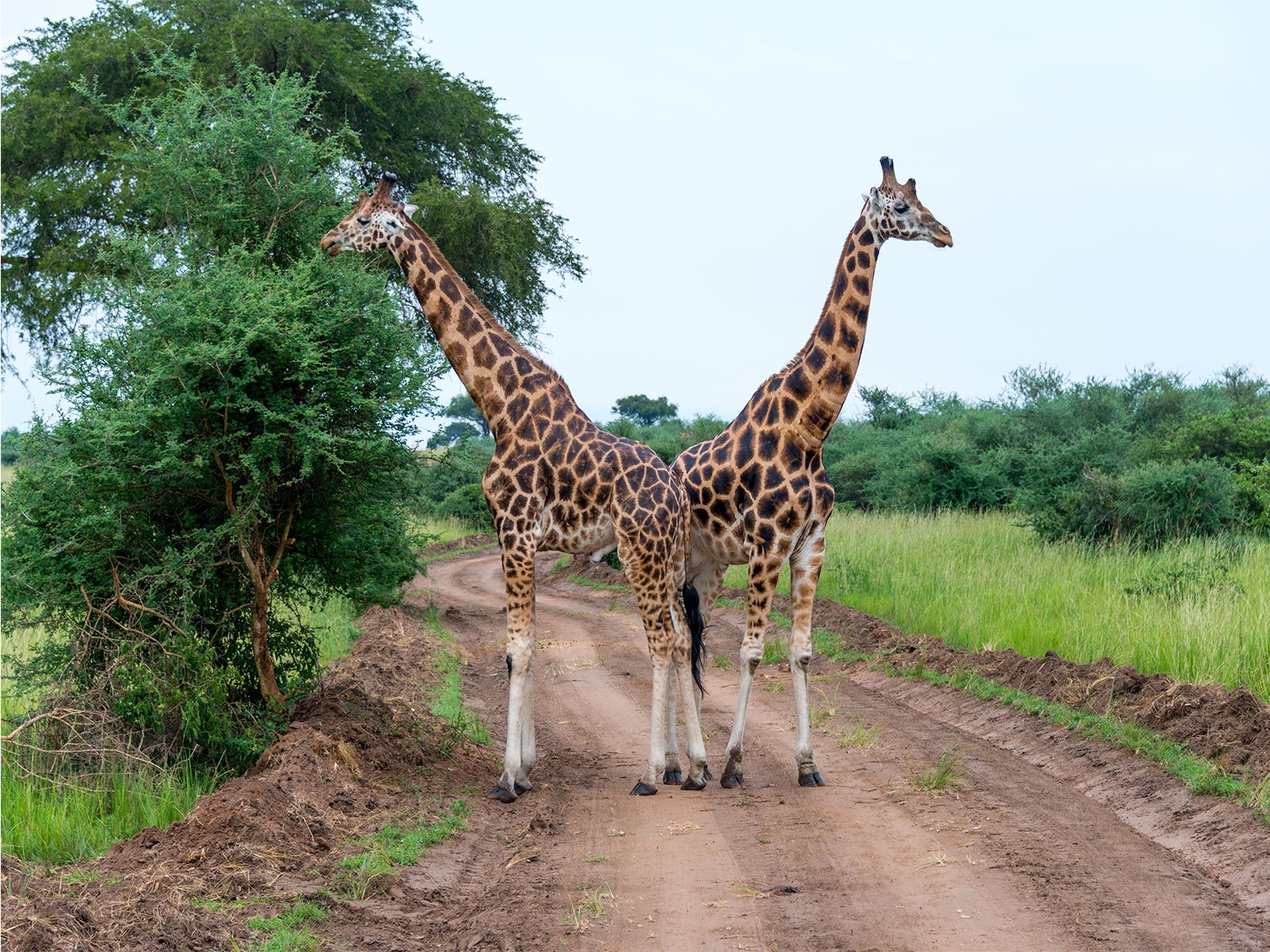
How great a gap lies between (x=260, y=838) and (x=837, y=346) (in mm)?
5613

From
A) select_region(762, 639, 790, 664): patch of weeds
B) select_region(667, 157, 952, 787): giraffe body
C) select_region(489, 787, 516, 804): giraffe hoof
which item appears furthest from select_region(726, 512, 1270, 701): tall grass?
select_region(489, 787, 516, 804): giraffe hoof

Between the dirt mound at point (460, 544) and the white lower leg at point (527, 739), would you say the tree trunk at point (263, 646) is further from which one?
the dirt mound at point (460, 544)

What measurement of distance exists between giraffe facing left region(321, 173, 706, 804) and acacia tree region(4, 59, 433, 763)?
2.01 feet

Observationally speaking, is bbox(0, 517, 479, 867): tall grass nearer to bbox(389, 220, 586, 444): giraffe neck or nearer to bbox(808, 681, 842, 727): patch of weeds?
bbox(389, 220, 586, 444): giraffe neck

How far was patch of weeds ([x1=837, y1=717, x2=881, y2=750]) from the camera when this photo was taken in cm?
1008

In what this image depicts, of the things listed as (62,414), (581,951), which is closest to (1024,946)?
(581,951)

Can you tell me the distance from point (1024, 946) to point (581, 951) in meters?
2.11

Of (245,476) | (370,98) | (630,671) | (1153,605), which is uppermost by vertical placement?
(370,98)

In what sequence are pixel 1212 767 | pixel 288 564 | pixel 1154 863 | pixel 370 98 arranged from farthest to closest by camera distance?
pixel 370 98 → pixel 288 564 → pixel 1212 767 → pixel 1154 863

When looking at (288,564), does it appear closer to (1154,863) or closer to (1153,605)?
(1154,863)

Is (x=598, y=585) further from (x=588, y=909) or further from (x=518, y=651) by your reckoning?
(x=588, y=909)

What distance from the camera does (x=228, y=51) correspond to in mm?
20781

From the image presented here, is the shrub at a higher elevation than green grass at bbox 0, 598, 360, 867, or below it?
higher

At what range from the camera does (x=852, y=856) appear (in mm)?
7109
